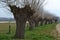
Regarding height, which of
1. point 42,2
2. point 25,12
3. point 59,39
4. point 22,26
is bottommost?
point 59,39

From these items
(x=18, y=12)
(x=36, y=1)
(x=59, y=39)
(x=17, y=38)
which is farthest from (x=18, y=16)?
(x=36, y=1)

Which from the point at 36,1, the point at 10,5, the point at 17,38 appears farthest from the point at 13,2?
the point at 36,1

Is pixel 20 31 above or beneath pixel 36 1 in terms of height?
beneath

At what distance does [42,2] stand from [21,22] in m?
13.8

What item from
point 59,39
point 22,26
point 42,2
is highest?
point 42,2

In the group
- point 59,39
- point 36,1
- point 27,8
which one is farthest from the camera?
point 36,1

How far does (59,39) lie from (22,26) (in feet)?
11.5

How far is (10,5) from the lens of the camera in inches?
666

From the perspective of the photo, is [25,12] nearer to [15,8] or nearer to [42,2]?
[15,8]

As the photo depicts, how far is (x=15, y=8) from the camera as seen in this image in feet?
55.4

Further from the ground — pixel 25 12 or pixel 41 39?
pixel 25 12

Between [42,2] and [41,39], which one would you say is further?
[42,2]

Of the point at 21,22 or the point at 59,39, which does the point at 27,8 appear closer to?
the point at 21,22

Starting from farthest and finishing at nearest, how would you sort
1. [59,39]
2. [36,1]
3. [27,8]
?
[36,1] → [59,39] → [27,8]
